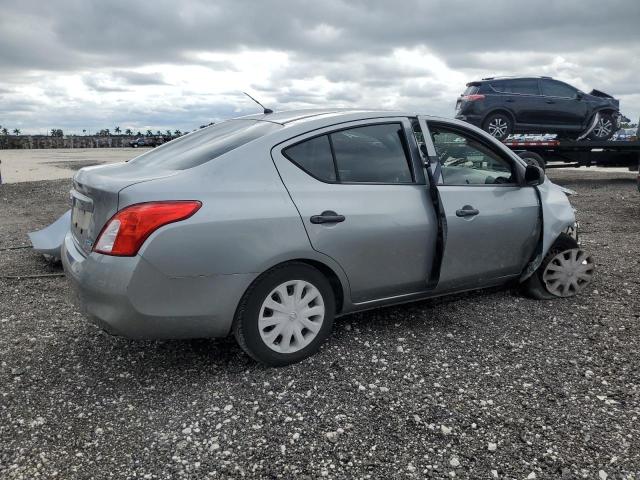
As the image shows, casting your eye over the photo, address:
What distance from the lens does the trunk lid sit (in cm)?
306

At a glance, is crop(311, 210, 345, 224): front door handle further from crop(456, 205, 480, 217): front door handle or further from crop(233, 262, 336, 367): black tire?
crop(456, 205, 480, 217): front door handle

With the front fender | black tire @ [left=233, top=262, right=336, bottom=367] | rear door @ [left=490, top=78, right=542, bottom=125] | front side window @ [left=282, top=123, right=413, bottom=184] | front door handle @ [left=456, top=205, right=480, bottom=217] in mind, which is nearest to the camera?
black tire @ [left=233, top=262, right=336, bottom=367]

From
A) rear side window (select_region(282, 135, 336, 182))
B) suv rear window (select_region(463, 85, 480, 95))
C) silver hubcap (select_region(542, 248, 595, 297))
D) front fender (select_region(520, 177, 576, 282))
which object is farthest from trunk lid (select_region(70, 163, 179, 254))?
suv rear window (select_region(463, 85, 480, 95))

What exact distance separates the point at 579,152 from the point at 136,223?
13093 mm

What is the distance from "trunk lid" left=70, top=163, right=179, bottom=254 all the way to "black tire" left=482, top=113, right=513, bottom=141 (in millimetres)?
10676

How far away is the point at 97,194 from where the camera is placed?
10.4 ft

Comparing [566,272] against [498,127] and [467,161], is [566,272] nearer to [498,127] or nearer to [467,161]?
[467,161]

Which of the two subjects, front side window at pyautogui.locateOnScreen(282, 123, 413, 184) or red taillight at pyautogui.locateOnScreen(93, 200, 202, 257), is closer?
red taillight at pyautogui.locateOnScreen(93, 200, 202, 257)

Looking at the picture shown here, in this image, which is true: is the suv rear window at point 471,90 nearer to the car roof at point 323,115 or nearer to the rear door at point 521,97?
the rear door at point 521,97

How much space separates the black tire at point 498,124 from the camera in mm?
12750

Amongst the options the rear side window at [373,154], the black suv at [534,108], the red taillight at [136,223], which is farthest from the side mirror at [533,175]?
the black suv at [534,108]

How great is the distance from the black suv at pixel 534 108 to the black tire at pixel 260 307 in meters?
10.3

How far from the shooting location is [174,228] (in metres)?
2.96

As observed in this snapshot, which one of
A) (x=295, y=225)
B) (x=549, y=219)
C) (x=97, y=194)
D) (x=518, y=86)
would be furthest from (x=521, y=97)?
(x=97, y=194)
